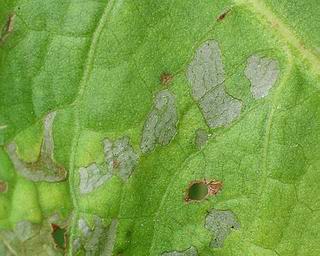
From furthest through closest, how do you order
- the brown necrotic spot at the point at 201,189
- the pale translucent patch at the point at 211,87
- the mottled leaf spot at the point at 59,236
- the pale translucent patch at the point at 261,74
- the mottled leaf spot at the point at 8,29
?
1. the mottled leaf spot at the point at 59,236
2. the mottled leaf spot at the point at 8,29
3. the brown necrotic spot at the point at 201,189
4. the pale translucent patch at the point at 211,87
5. the pale translucent patch at the point at 261,74

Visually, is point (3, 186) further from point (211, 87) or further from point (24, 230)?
point (211, 87)

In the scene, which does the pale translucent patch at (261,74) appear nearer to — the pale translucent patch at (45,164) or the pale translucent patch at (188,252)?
the pale translucent patch at (188,252)

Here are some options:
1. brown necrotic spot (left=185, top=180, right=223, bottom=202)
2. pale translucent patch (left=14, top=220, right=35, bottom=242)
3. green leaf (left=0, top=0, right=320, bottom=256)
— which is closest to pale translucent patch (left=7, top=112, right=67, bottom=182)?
green leaf (left=0, top=0, right=320, bottom=256)

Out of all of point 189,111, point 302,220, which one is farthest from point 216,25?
point 302,220

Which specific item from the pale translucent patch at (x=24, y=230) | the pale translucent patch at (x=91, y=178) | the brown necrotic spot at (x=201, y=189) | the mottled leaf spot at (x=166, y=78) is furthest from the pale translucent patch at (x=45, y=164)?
the brown necrotic spot at (x=201, y=189)

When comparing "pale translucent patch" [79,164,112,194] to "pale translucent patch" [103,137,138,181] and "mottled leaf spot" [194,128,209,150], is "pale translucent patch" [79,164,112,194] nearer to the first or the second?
"pale translucent patch" [103,137,138,181]

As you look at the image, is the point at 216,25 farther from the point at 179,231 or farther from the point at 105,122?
the point at 179,231

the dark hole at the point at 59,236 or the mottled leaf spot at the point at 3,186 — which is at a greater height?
the mottled leaf spot at the point at 3,186

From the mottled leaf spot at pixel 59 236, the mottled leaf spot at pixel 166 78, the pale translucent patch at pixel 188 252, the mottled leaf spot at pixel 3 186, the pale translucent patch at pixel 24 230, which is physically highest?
the mottled leaf spot at pixel 166 78
